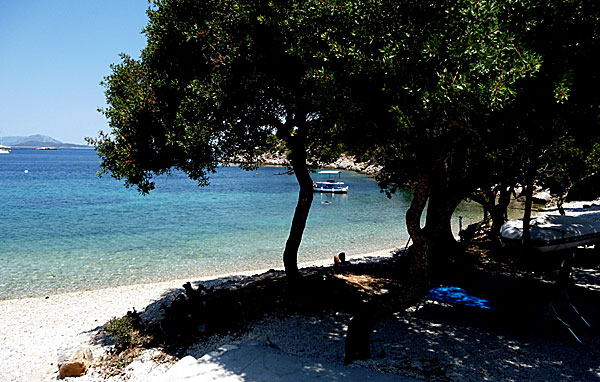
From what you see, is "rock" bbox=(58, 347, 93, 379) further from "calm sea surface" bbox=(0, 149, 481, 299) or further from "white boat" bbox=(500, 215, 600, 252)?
"white boat" bbox=(500, 215, 600, 252)

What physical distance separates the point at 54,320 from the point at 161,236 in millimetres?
17093

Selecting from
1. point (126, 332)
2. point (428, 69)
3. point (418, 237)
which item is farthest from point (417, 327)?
point (126, 332)

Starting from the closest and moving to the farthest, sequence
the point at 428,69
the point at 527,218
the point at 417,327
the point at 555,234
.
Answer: the point at 428,69 < the point at 417,327 < the point at 527,218 < the point at 555,234

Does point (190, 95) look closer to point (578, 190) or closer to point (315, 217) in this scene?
point (315, 217)

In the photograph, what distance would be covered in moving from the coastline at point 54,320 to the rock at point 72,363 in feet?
1.74

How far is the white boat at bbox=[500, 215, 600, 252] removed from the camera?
54.5 feet

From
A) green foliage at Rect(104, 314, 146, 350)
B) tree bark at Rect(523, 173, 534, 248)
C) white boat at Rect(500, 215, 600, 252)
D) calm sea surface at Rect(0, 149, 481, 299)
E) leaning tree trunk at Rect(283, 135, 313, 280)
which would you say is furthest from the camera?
calm sea surface at Rect(0, 149, 481, 299)

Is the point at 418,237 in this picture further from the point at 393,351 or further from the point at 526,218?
the point at 526,218

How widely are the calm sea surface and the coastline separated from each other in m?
1.93

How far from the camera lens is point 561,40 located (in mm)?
7242

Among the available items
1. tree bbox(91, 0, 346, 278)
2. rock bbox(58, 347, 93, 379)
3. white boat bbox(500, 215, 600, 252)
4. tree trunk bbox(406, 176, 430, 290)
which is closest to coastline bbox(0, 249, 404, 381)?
rock bbox(58, 347, 93, 379)

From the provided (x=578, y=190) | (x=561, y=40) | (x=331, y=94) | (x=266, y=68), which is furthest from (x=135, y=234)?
(x=578, y=190)

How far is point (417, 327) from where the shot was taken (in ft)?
31.4

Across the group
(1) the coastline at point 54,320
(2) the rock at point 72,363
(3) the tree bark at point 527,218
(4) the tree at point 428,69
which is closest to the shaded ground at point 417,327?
(2) the rock at point 72,363
